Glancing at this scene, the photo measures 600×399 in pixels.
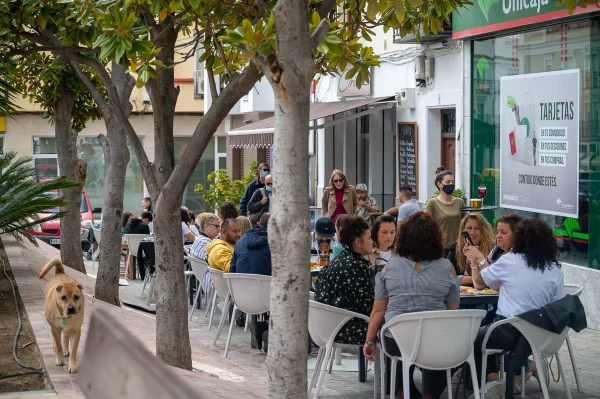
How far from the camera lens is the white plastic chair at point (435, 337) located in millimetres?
7176

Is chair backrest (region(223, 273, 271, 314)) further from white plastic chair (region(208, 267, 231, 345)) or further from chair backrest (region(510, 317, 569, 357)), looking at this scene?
chair backrest (region(510, 317, 569, 357))

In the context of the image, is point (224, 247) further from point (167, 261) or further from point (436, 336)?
point (436, 336)

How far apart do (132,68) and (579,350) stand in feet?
18.2

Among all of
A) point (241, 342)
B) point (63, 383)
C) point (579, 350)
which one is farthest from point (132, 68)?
point (579, 350)

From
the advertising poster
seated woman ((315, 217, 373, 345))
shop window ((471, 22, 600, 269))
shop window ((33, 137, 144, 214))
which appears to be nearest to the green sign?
shop window ((471, 22, 600, 269))

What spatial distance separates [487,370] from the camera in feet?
27.4

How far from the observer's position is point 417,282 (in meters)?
7.55

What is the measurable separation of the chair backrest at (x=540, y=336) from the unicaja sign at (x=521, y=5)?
22.2 feet

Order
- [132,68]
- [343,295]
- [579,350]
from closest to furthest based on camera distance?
→ [132,68] < [343,295] < [579,350]

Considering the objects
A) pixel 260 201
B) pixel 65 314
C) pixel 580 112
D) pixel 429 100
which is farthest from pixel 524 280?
pixel 429 100

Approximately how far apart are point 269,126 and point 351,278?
1541 cm

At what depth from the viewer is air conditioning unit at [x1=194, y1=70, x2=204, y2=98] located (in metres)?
38.8

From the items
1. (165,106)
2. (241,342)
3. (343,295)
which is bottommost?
(241,342)

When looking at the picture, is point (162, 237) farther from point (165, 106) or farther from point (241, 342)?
point (241, 342)
